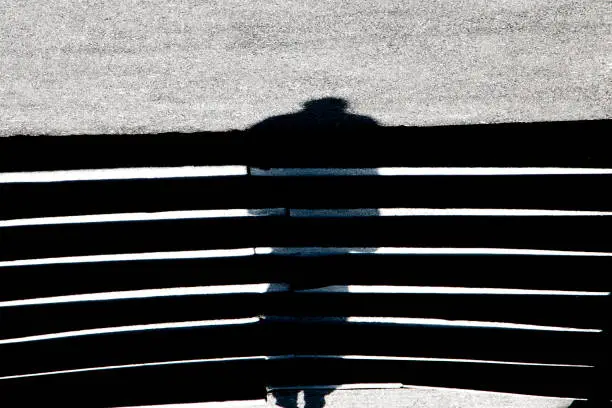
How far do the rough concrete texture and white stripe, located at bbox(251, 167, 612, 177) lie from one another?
9.88ft

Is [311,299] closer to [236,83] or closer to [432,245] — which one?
[432,245]

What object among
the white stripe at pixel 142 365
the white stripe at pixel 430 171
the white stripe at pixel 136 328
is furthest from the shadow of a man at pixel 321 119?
the white stripe at pixel 142 365

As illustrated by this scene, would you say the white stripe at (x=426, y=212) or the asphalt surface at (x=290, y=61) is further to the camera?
the white stripe at (x=426, y=212)

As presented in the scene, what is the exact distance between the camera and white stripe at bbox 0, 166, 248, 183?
9.92 feet

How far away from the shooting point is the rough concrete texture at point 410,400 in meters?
4.76

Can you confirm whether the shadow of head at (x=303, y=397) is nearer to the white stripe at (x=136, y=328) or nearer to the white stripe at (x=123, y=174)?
the white stripe at (x=136, y=328)

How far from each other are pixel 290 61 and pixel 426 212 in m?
1.70

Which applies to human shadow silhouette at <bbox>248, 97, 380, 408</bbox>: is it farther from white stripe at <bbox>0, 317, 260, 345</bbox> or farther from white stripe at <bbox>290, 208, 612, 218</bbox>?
white stripe at <bbox>0, 317, 260, 345</bbox>

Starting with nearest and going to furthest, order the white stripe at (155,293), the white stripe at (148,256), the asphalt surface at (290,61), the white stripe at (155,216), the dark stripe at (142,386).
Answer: the asphalt surface at (290,61), the white stripe at (155,216), the white stripe at (148,256), the white stripe at (155,293), the dark stripe at (142,386)

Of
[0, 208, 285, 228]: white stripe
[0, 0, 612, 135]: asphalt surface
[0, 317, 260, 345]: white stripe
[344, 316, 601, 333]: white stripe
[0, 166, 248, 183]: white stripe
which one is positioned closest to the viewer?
[0, 0, 612, 135]: asphalt surface

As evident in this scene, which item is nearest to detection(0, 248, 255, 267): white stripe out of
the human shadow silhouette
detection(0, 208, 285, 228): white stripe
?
detection(0, 208, 285, 228): white stripe

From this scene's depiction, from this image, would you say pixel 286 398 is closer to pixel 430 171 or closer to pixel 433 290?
pixel 433 290

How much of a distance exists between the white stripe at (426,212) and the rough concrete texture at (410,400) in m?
2.60

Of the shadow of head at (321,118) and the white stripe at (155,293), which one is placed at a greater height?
the shadow of head at (321,118)
